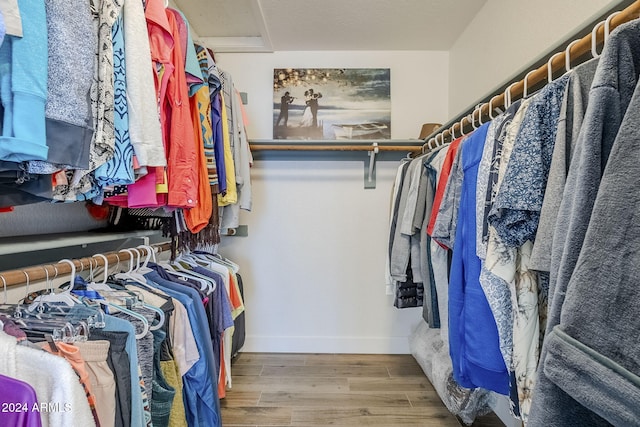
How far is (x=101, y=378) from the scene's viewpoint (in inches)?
27.8

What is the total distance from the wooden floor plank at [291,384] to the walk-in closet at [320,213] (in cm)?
1

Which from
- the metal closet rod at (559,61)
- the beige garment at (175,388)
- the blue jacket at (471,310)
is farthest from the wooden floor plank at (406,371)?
the metal closet rod at (559,61)

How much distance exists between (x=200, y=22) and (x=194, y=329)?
1965 millimetres

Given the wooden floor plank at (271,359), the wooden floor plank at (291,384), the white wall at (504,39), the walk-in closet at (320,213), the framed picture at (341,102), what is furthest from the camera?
the framed picture at (341,102)

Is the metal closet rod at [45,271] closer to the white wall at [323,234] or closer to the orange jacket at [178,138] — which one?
the orange jacket at [178,138]

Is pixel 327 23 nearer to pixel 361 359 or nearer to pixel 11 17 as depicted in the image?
pixel 11 17

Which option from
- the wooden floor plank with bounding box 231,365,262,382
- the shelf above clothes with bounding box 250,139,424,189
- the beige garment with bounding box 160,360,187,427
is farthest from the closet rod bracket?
the beige garment with bounding box 160,360,187,427

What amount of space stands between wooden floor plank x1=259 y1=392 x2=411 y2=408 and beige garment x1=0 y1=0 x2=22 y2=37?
179cm

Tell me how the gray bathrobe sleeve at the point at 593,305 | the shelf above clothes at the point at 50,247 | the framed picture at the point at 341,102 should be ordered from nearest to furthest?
1. the gray bathrobe sleeve at the point at 593,305
2. the shelf above clothes at the point at 50,247
3. the framed picture at the point at 341,102

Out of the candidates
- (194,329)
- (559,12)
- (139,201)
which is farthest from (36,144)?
(559,12)

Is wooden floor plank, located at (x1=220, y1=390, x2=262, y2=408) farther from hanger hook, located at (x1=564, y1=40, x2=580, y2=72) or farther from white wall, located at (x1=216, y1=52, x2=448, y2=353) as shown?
hanger hook, located at (x1=564, y1=40, x2=580, y2=72)

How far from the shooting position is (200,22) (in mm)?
2154

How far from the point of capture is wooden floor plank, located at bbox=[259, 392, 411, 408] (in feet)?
5.73

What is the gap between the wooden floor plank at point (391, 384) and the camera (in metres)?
1.91
